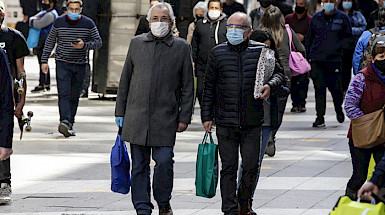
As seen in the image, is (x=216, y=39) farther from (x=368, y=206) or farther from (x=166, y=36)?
(x=368, y=206)

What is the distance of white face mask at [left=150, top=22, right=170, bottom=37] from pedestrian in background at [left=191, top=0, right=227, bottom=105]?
18.0 ft

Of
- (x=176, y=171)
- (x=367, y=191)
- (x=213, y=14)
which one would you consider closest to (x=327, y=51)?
(x=213, y=14)

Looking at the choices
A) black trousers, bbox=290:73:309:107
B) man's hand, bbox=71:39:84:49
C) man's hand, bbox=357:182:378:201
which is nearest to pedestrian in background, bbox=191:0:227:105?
man's hand, bbox=71:39:84:49

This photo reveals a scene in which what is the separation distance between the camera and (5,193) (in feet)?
26.4

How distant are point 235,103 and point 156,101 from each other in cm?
62

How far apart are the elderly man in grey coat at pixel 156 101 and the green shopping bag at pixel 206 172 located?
0.75 feet

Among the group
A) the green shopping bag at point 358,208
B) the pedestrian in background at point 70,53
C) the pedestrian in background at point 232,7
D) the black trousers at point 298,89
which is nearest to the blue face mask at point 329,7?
the black trousers at point 298,89

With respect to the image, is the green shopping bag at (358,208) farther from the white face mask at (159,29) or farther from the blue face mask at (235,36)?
the white face mask at (159,29)

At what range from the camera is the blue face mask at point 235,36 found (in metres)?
7.31

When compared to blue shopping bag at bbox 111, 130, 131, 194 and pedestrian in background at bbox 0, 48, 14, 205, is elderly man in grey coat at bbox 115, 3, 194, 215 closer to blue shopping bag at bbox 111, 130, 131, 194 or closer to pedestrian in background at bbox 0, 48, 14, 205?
blue shopping bag at bbox 111, 130, 131, 194

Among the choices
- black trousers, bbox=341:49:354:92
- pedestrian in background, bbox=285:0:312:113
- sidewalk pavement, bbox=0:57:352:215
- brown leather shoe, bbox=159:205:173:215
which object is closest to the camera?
brown leather shoe, bbox=159:205:173:215

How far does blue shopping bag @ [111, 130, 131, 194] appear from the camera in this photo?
7449 millimetres

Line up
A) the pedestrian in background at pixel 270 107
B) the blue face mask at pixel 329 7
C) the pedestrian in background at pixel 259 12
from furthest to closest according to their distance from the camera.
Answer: the blue face mask at pixel 329 7 → the pedestrian in background at pixel 259 12 → the pedestrian in background at pixel 270 107

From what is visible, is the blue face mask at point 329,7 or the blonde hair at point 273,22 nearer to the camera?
the blonde hair at point 273,22
